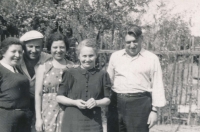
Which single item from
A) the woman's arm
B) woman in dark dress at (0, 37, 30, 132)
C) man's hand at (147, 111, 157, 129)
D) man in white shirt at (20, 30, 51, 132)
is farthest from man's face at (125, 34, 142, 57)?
woman in dark dress at (0, 37, 30, 132)

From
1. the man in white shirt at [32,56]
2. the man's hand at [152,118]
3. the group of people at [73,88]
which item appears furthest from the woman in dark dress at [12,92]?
the man's hand at [152,118]

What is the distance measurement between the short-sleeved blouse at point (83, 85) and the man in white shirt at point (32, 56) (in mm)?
526

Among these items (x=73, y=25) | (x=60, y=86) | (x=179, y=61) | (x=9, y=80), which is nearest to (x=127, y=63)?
(x=60, y=86)

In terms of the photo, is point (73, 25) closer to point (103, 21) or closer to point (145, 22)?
point (103, 21)

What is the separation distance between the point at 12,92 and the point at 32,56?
0.60 m

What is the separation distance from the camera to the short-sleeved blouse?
126 inches

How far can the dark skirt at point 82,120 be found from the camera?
3.18m

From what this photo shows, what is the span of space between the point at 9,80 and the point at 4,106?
0.28 m

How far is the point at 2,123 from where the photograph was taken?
322 cm

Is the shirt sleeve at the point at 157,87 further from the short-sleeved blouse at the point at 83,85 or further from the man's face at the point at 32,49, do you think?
the man's face at the point at 32,49

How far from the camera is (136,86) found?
3674 millimetres

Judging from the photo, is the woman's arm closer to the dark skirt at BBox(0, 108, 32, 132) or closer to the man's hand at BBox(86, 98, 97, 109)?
the dark skirt at BBox(0, 108, 32, 132)

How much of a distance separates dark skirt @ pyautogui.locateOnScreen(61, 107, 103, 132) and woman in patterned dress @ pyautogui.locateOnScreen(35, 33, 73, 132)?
224 millimetres

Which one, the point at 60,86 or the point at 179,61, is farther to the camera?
the point at 179,61
